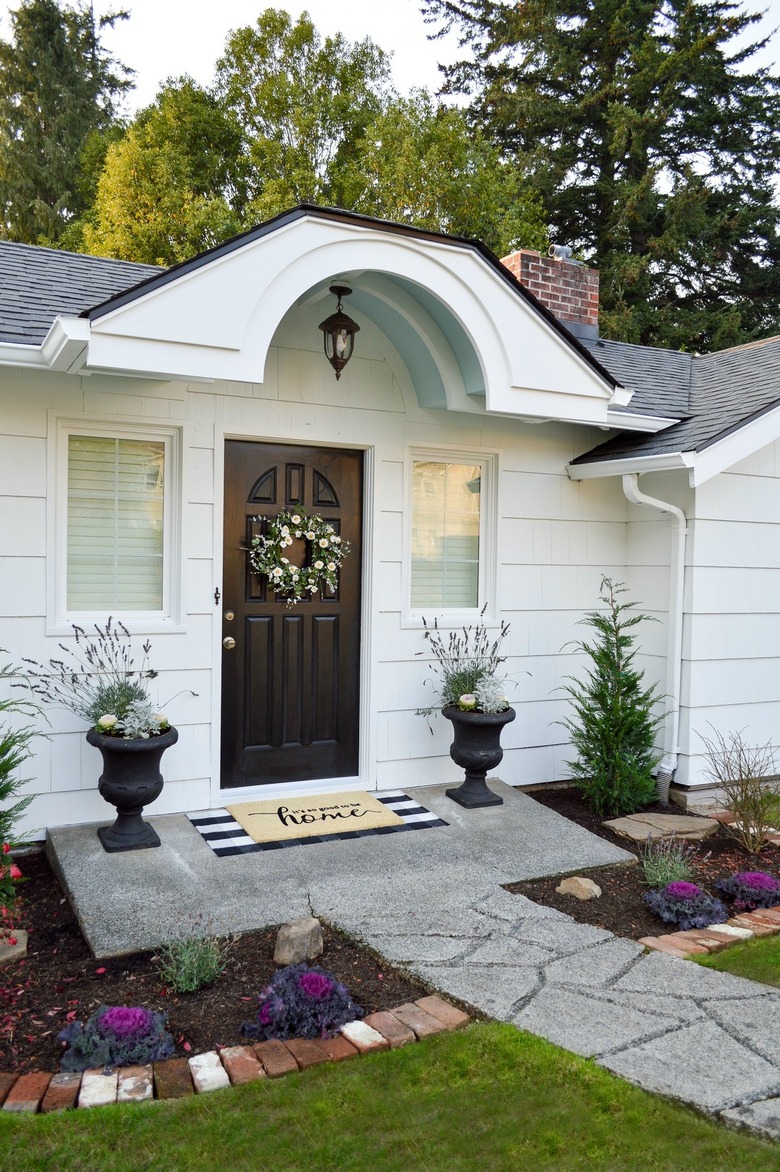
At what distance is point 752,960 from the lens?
11.8 ft

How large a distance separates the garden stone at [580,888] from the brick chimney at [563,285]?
4885 mm

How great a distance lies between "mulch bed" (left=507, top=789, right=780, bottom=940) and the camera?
158 inches

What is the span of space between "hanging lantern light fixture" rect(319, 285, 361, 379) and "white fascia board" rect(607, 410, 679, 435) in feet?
6.04

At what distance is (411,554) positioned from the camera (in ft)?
19.1

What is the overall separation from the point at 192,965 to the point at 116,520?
268cm

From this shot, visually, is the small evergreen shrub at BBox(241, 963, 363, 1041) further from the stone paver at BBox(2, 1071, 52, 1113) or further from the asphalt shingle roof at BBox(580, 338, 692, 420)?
the asphalt shingle roof at BBox(580, 338, 692, 420)

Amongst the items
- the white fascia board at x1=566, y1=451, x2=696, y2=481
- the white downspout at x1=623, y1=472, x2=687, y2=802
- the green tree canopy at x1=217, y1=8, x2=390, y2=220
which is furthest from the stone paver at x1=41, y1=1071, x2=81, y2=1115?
the green tree canopy at x1=217, y1=8, x2=390, y2=220

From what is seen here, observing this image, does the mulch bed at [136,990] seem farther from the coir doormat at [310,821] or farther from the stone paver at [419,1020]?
the coir doormat at [310,821]

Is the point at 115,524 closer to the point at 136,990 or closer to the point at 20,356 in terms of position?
the point at 20,356

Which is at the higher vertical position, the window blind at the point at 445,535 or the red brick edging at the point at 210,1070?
the window blind at the point at 445,535

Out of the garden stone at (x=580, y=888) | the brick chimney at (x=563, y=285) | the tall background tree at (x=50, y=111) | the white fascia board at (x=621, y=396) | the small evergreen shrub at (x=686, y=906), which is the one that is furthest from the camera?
the tall background tree at (x=50, y=111)

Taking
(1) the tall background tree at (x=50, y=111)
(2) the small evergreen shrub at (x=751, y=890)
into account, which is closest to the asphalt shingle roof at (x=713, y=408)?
(2) the small evergreen shrub at (x=751, y=890)

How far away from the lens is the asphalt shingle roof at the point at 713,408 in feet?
18.4

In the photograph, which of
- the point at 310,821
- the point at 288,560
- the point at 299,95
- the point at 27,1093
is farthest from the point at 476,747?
the point at 299,95
